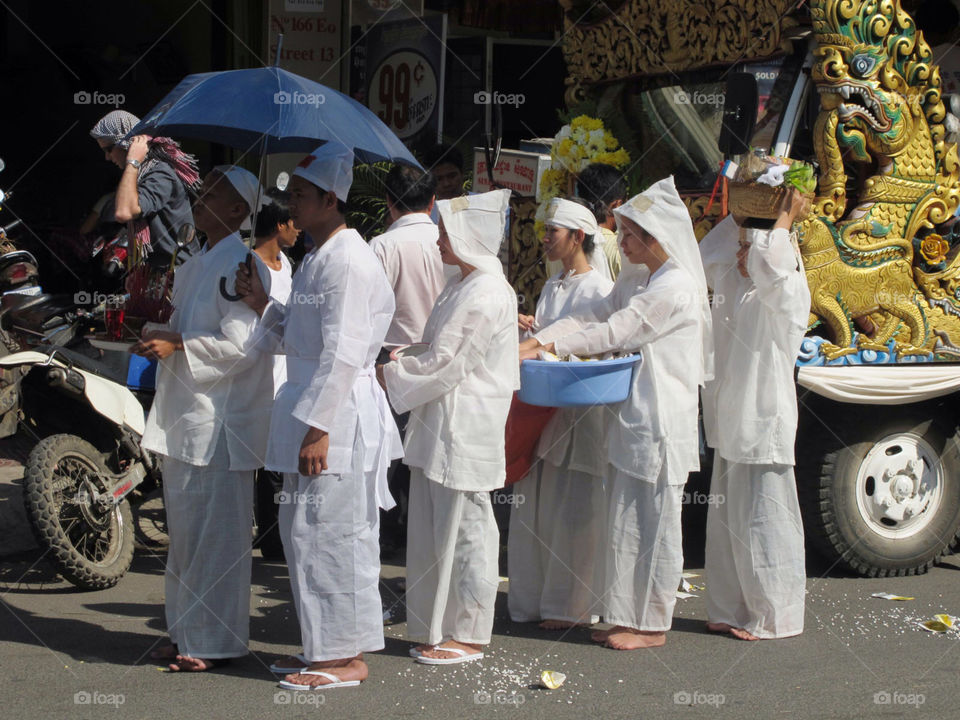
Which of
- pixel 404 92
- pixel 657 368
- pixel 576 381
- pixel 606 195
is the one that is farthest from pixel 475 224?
pixel 404 92

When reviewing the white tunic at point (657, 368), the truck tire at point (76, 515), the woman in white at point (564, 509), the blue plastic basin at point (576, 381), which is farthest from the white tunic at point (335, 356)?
the truck tire at point (76, 515)

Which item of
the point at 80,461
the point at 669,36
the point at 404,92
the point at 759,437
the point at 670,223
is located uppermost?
the point at 404,92

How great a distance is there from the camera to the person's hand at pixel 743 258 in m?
5.41

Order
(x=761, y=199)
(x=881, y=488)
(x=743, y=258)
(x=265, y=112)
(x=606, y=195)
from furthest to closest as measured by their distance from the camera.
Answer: (x=606, y=195)
(x=881, y=488)
(x=743, y=258)
(x=761, y=199)
(x=265, y=112)

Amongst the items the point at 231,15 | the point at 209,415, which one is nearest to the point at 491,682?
the point at 209,415

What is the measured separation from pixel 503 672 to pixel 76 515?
2036 millimetres

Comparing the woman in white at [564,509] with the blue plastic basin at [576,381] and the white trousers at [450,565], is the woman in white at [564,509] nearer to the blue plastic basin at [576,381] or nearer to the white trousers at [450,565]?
the blue plastic basin at [576,381]

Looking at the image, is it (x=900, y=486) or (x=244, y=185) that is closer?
(x=244, y=185)

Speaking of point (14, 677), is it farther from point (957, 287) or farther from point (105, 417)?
point (957, 287)

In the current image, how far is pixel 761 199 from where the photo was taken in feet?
17.5

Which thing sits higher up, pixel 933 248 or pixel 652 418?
pixel 933 248

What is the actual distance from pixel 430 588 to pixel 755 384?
1.57 metres

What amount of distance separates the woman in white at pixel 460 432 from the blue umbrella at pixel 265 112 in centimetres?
65

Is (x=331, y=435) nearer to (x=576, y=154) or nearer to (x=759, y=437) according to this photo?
(x=759, y=437)
